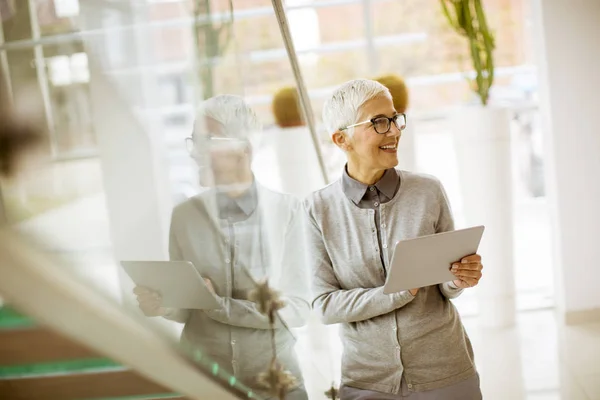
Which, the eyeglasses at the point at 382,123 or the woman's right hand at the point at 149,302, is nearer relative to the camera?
the woman's right hand at the point at 149,302

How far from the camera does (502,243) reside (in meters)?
4.21

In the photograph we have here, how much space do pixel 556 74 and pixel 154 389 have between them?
3.42m

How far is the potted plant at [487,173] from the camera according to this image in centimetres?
418

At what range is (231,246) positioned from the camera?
1463mm

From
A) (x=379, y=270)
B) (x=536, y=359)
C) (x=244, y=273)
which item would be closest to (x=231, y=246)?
(x=244, y=273)

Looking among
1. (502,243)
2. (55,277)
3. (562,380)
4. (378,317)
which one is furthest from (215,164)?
(502,243)

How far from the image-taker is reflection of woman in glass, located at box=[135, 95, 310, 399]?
123 centimetres

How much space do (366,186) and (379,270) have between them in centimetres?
23

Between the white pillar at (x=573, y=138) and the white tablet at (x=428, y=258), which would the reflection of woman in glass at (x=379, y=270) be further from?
the white pillar at (x=573, y=138)

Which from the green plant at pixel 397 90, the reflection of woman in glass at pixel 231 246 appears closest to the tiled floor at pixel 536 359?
the reflection of woman in glass at pixel 231 246

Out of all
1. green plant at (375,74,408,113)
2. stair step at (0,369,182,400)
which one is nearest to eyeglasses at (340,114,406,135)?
stair step at (0,369,182,400)

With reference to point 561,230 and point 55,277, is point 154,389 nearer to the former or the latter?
point 55,277

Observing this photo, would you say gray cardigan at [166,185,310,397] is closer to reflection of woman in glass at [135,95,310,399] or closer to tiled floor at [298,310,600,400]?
reflection of woman in glass at [135,95,310,399]

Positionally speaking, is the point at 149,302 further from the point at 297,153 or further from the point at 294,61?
the point at 297,153
